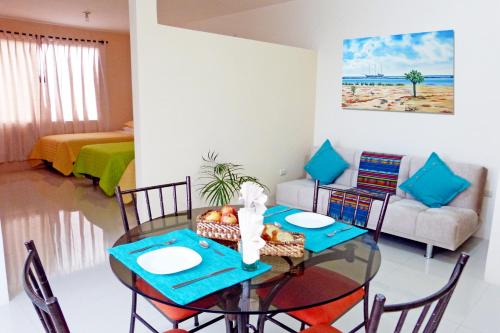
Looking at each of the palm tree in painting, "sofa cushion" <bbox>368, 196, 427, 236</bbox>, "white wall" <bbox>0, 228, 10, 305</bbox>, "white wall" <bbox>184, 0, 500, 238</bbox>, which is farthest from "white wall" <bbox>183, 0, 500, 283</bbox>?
"white wall" <bbox>0, 228, 10, 305</bbox>

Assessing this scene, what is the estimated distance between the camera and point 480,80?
3.67 meters

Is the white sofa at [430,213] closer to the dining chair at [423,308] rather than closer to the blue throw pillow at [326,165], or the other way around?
the blue throw pillow at [326,165]

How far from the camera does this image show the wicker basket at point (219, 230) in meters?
1.71

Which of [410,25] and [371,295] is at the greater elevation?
[410,25]

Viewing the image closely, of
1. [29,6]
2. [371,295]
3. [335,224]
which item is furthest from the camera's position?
[29,6]

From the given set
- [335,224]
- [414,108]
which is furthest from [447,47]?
[335,224]

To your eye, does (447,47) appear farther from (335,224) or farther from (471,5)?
(335,224)

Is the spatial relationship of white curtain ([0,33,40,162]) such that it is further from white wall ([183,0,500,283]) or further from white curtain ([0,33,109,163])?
white wall ([183,0,500,283])

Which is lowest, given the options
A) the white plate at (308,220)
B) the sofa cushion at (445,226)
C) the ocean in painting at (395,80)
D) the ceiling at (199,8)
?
the sofa cushion at (445,226)

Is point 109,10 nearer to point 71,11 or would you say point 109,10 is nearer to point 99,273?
point 71,11

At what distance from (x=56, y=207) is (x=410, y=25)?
451cm

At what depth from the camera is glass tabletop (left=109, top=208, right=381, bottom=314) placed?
1.27 m

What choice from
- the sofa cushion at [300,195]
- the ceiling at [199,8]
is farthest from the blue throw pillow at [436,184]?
the ceiling at [199,8]

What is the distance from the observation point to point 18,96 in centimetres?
672
